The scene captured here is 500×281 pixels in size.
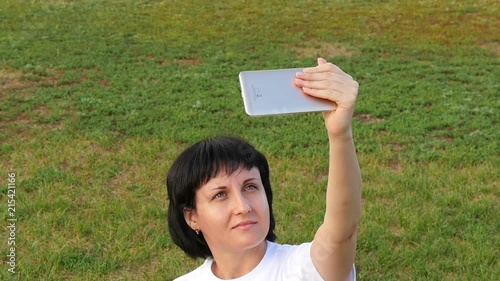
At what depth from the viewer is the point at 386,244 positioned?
13.6ft

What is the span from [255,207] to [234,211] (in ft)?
0.20

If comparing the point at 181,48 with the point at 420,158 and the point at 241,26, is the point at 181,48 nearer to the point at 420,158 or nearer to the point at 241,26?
the point at 241,26

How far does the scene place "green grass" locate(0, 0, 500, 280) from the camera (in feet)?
13.6

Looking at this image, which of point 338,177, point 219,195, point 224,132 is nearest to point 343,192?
point 338,177

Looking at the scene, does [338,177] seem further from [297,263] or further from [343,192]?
[297,263]

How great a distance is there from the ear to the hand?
2.12ft

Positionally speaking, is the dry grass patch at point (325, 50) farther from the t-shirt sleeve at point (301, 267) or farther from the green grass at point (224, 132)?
the t-shirt sleeve at point (301, 267)

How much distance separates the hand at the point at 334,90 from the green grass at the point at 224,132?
8.37 feet

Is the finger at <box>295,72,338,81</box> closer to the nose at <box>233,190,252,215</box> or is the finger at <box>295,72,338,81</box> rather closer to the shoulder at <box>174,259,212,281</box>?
the nose at <box>233,190,252,215</box>

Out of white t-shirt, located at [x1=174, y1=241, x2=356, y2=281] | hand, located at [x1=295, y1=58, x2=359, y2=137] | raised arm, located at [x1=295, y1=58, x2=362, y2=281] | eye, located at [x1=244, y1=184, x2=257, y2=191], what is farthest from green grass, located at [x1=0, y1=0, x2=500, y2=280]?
hand, located at [x1=295, y1=58, x2=359, y2=137]

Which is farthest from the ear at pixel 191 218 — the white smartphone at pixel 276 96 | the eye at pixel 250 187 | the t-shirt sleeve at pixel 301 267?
the white smartphone at pixel 276 96

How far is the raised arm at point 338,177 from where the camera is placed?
4.95ft

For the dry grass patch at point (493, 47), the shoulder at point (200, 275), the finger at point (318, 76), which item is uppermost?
the finger at point (318, 76)

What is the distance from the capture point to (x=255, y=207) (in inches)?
69.1
